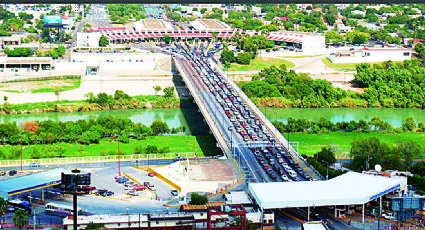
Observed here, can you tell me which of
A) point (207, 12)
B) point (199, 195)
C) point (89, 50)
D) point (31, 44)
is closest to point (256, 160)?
point (199, 195)

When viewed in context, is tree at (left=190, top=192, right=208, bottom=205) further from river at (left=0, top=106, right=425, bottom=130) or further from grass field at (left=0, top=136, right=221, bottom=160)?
river at (left=0, top=106, right=425, bottom=130)

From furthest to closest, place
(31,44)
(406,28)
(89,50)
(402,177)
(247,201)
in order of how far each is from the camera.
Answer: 1. (406,28)
2. (31,44)
3. (89,50)
4. (402,177)
5. (247,201)

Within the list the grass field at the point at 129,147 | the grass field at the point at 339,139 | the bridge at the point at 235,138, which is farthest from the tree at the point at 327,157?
the grass field at the point at 129,147

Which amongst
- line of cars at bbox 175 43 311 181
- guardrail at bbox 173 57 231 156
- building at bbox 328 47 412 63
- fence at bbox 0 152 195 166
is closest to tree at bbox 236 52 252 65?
line of cars at bbox 175 43 311 181

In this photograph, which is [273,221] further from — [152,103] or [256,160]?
[152,103]

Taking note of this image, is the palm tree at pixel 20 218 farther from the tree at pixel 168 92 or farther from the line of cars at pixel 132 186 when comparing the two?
the tree at pixel 168 92

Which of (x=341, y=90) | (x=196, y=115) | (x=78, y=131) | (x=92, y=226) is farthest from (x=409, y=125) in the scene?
(x=92, y=226)
